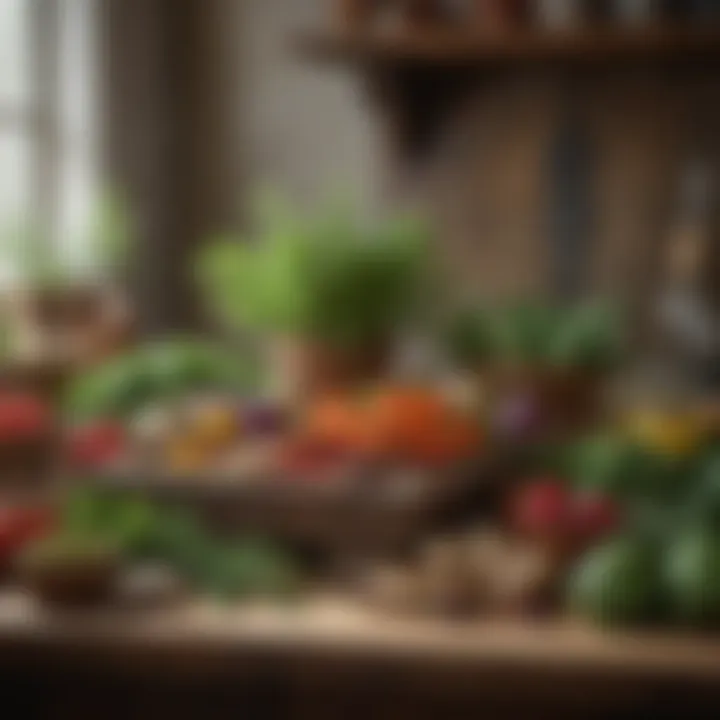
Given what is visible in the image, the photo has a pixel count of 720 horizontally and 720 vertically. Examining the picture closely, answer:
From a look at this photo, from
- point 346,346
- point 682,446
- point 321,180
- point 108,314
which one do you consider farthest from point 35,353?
point 682,446

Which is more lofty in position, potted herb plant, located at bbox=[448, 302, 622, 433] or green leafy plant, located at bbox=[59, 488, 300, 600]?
potted herb plant, located at bbox=[448, 302, 622, 433]

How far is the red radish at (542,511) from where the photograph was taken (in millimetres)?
1855

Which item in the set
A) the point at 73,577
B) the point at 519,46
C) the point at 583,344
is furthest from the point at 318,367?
the point at 73,577

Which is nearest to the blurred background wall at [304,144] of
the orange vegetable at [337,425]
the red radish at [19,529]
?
the orange vegetable at [337,425]

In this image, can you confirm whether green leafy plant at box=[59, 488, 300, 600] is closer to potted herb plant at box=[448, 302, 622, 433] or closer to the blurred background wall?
potted herb plant at box=[448, 302, 622, 433]

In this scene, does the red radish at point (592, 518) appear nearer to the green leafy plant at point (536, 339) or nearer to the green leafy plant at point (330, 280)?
the green leafy plant at point (536, 339)

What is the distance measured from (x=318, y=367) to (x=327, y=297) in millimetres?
88

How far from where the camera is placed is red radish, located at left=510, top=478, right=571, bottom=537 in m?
1.86

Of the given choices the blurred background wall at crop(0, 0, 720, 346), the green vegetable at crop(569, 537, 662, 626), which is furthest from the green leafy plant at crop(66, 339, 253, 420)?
the green vegetable at crop(569, 537, 662, 626)

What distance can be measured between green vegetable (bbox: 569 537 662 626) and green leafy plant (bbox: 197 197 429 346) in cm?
81

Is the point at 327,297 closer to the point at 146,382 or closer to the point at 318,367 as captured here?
the point at 318,367

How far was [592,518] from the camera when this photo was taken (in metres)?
1.85

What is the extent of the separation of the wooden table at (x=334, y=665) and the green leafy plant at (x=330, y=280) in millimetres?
730

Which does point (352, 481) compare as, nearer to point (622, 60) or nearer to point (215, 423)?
point (215, 423)
